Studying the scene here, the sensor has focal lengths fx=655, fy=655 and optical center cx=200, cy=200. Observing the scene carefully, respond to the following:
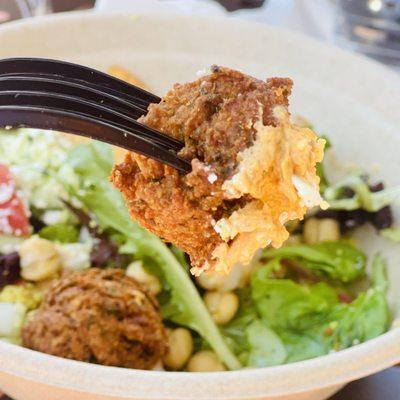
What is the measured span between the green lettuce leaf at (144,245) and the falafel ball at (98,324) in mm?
137


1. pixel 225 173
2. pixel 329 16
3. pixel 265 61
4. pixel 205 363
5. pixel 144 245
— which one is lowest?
pixel 205 363

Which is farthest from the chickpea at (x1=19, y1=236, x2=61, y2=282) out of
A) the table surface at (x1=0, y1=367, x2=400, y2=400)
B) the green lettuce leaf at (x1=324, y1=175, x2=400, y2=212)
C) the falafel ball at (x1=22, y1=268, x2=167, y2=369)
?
the green lettuce leaf at (x1=324, y1=175, x2=400, y2=212)

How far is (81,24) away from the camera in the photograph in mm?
1820

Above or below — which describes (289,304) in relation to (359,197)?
below

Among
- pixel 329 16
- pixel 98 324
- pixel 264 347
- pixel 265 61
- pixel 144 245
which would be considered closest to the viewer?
pixel 98 324

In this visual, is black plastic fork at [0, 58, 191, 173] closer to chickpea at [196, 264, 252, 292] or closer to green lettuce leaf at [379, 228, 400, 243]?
chickpea at [196, 264, 252, 292]

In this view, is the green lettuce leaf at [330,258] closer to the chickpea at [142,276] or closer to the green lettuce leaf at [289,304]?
the green lettuce leaf at [289,304]

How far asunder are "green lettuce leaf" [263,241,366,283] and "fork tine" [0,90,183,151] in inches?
31.1

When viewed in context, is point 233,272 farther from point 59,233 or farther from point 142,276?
point 59,233

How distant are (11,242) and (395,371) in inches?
34.0

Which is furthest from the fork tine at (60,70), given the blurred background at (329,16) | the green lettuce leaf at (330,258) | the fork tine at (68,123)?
the blurred background at (329,16)

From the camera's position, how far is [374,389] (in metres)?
1.26

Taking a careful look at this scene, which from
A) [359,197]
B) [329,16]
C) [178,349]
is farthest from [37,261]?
[329,16]

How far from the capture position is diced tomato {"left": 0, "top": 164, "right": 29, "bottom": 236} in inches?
58.1
